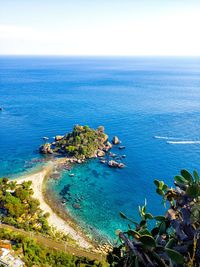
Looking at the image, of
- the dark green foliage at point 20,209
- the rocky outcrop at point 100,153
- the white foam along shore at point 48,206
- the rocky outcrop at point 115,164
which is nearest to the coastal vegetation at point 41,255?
the dark green foliage at point 20,209

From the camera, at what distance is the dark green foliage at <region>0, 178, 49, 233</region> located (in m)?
38.0

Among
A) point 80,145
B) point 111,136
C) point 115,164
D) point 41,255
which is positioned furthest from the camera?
point 111,136

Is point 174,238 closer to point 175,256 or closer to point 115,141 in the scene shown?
point 175,256

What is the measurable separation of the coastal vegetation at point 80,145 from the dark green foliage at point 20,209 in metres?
18.4

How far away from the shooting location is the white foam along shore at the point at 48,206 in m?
37.6

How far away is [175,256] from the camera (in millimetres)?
6766

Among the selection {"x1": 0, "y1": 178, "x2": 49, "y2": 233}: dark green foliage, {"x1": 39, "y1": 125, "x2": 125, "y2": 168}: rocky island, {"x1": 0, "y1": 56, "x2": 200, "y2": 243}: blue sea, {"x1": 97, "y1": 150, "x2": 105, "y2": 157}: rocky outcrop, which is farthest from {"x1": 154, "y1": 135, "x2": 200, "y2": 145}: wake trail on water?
{"x1": 0, "y1": 178, "x2": 49, "y2": 233}: dark green foliage

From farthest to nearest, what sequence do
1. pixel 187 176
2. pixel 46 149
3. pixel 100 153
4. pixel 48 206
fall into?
pixel 46 149, pixel 100 153, pixel 48 206, pixel 187 176

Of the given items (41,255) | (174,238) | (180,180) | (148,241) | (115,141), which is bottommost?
(41,255)

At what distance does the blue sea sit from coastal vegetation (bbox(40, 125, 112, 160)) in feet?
10.5

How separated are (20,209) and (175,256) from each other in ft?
121

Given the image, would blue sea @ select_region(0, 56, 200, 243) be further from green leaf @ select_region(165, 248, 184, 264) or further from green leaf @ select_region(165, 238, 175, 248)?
green leaf @ select_region(165, 248, 184, 264)

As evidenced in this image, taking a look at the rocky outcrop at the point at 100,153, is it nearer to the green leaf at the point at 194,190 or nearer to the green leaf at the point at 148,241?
the green leaf at the point at 194,190

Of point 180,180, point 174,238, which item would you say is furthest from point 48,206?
point 174,238
